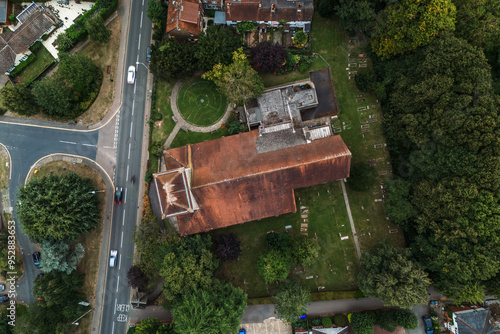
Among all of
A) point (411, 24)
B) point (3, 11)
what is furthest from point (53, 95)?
point (411, 24)

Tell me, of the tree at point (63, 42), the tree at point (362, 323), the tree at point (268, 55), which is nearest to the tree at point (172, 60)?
the tree at point (268, 55)

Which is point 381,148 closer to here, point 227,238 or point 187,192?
point 227,238

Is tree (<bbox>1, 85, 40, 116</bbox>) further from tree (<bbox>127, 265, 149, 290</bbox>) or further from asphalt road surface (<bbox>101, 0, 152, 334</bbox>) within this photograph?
tree (<bbox>127, 265, 149, 290</bbox>)

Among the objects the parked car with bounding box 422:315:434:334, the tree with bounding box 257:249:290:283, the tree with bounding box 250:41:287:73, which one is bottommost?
the parked car with bounding box 422:315:434:334

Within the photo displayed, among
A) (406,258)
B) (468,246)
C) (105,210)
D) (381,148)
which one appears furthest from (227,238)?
(468,246)

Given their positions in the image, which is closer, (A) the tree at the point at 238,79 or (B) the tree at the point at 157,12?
(A) the tree at the point at 238,79

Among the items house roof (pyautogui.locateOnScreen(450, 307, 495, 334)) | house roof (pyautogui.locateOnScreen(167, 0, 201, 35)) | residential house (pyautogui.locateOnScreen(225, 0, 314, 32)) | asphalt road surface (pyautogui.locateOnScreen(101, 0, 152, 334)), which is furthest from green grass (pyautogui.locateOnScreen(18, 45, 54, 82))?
house roof (pyautogui.locateOnScreen(450, 307, 495, 334))

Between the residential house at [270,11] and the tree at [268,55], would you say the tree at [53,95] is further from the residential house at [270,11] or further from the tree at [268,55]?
the tree at [268,55]
